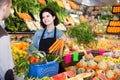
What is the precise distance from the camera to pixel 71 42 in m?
7.26

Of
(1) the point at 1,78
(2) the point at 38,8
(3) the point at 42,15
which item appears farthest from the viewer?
(2) the point at 38,8

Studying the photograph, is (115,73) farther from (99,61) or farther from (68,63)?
(68,63)

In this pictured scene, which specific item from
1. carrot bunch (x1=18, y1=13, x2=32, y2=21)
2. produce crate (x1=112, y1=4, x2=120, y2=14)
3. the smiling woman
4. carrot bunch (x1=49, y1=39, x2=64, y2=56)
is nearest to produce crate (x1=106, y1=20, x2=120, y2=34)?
produce crate (x1=112, y1=4, x2=120, y2=14)

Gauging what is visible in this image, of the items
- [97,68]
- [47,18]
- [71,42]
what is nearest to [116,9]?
[71,42]

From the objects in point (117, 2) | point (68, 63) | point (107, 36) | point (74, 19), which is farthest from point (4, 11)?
point (117, 2)

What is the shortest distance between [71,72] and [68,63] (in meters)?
0.47

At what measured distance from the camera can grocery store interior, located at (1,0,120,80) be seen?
3523 mm

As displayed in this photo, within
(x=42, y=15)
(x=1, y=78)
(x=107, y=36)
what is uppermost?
(x=42, y=15)

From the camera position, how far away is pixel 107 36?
30.9 ft

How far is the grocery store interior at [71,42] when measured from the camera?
3.52m

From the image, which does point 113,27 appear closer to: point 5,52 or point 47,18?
point 47,18

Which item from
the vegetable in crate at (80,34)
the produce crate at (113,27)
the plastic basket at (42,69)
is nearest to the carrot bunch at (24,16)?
the vegetable in crate at (80,34)

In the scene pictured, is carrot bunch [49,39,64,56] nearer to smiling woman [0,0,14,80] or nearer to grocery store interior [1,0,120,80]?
grocery store interior [1,0,120,80]

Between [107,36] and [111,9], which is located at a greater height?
[111,9]
